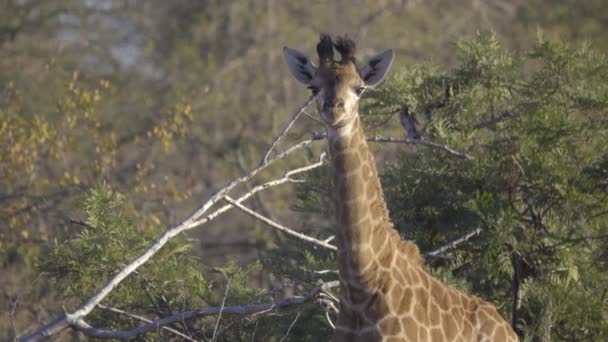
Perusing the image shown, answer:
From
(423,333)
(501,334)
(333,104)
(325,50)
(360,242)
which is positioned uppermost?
(325,50)

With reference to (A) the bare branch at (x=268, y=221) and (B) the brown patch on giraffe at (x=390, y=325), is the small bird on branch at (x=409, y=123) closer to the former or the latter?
(A) the bare branch at (x=268, y=221)

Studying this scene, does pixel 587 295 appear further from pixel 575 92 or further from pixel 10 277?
pixel 10 277

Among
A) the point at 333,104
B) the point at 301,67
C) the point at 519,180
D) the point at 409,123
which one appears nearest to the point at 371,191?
the point at 333,104

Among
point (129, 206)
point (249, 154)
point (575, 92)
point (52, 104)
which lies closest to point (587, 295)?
point (575, 92)

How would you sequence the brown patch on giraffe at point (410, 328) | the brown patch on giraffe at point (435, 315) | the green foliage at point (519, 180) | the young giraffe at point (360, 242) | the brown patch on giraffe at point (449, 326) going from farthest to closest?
1. the green foliage at point (519, 180)
2. the brown patch on giraffe at point (449, 326)
3. the brown patch on giraffe at point (435, 315)
4. the brown patch on giraffe at point (410, 328)
5. the young giraffe at point (360, 242)

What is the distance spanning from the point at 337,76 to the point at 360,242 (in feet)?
3.20

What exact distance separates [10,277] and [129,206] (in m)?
1.65

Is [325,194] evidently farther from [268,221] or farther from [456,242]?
[268,221]

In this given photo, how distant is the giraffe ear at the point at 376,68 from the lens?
750cm

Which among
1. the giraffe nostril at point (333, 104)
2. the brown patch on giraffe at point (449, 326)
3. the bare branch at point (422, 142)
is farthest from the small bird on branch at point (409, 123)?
the giraffe nostril at point (333, 104)

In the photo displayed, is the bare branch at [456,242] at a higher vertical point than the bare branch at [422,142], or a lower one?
lower

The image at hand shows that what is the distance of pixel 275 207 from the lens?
56.2ft

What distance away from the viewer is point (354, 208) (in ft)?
23.1

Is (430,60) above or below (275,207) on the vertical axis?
above
